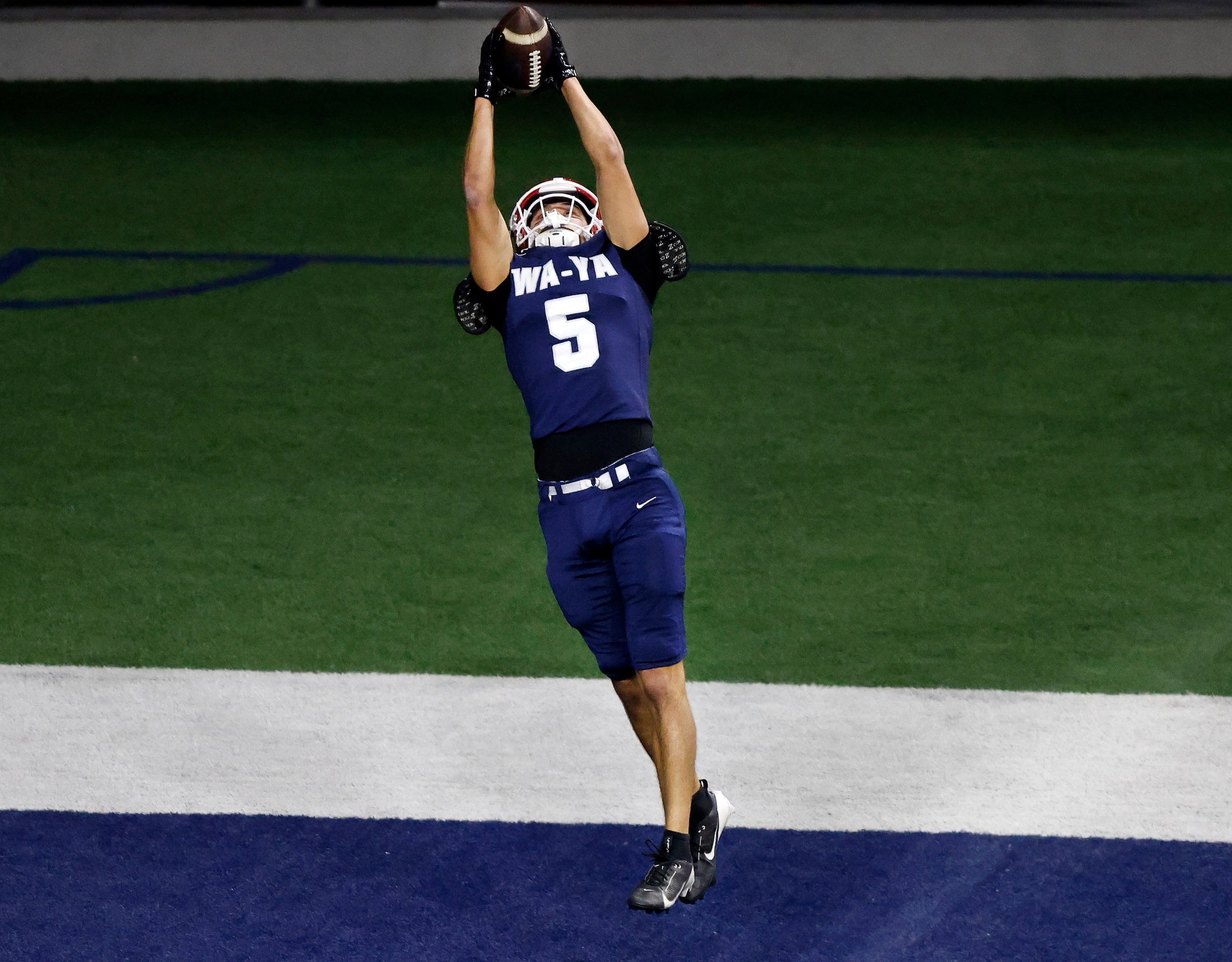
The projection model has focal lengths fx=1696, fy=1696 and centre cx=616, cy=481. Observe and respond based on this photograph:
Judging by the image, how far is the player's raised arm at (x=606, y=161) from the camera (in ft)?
16.4

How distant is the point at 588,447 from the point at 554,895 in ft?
4.29

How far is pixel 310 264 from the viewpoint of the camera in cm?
1238

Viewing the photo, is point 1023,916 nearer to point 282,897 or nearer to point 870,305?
point 282,897

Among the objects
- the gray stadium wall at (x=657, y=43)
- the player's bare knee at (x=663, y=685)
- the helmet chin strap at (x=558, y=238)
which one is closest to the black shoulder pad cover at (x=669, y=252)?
the helmet chin strap at (x=558, y=238)

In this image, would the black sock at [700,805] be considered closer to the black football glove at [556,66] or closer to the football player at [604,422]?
the football player at [604,422]

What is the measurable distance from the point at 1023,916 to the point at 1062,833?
471mm

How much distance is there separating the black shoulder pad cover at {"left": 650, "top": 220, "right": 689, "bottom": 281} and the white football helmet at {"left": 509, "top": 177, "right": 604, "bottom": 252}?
0.20 m

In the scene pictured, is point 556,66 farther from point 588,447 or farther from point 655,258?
point 588,447

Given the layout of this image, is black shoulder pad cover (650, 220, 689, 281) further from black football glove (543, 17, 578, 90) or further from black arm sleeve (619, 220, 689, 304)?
black football glove (543, 17, 578, 90)

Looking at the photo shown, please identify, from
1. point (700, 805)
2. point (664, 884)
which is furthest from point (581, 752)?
point (664, 884)

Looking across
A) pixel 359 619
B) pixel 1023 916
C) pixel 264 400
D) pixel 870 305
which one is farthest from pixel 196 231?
pixel 1023 916

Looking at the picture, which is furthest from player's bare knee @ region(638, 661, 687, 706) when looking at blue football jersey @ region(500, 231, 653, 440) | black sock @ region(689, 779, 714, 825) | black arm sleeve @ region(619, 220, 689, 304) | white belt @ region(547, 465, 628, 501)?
black arm sleeve @ region(619, 220, 689, 304)

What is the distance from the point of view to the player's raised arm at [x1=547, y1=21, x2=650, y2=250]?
4984mm

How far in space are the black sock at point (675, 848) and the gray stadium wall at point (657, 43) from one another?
14361 millimetres
